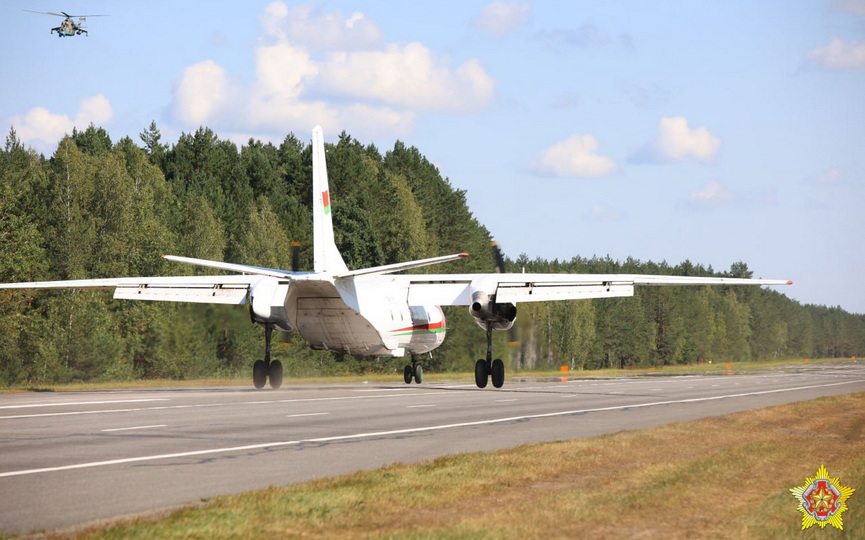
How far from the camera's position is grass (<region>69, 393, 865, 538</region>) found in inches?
374

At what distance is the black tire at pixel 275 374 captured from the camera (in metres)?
35.4

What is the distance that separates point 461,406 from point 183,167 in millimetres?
79721

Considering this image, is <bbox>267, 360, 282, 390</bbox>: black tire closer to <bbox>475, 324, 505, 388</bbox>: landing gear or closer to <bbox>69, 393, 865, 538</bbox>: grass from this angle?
<bbox>475, 324, 505, 388</bbox>: landing gear

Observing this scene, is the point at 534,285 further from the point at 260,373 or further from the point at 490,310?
the point at 260,373

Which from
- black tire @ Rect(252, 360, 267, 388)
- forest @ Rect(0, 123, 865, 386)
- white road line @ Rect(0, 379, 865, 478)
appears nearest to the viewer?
white road line @ Rect(0, 379, 865, 478)

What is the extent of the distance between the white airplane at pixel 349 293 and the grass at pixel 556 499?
1389cm

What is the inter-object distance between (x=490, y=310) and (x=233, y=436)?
16.7 m

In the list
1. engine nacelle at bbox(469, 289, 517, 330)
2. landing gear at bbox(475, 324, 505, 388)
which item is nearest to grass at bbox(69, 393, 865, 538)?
engine nacelle at bbox(469, 289, 517, 330)

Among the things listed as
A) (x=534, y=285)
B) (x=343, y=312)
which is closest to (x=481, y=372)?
(x=534, y=285)

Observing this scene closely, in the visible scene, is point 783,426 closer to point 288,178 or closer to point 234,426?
point 234,426

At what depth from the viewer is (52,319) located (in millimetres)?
51656

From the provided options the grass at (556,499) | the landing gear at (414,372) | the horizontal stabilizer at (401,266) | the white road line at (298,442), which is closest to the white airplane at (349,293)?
the horizontal stabilizer at (401,266)

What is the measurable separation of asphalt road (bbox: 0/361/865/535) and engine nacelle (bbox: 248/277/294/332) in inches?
102

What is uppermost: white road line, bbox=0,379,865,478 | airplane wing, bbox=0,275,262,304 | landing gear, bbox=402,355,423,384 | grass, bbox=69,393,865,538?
airplane wing, bbox=0,275,262,304
